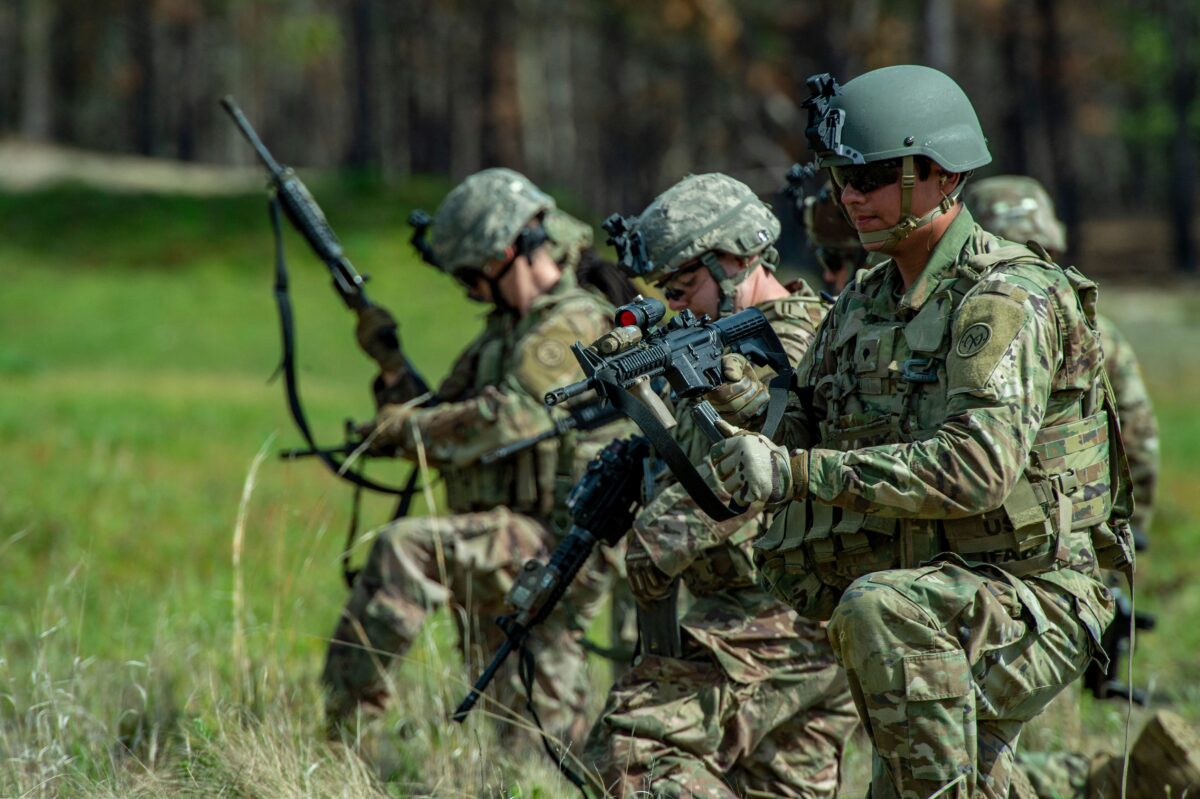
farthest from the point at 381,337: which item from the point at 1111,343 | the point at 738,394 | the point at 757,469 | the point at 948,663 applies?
the point at 948,663

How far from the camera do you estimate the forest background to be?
4.98 metres

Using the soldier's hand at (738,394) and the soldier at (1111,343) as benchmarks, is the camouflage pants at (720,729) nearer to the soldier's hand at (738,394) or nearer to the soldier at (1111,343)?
the soldier's hand at (738,394)

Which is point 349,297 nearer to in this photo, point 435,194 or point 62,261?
point 62,261

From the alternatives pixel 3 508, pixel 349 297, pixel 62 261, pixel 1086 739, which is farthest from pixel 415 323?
pixel 1086 739

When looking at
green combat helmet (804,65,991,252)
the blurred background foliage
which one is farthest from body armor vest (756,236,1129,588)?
the blurred background foliage

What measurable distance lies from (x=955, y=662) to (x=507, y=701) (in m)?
2.76

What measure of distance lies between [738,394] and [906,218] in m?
0.60

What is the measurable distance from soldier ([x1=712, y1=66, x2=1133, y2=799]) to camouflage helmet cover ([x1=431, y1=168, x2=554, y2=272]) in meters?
2.07

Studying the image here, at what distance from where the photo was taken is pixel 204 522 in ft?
30.2

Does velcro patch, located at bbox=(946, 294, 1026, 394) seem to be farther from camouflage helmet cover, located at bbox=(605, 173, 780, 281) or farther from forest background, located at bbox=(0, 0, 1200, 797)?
forest background, located at bbox=(0, 0, 1200, 797)

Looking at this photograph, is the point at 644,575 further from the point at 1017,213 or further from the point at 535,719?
the point at 1017,213

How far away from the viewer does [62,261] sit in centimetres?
2384

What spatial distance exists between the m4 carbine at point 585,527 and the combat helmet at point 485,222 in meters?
1.34

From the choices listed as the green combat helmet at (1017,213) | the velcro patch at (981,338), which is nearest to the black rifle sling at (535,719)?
the velcro patch at (981,338)
